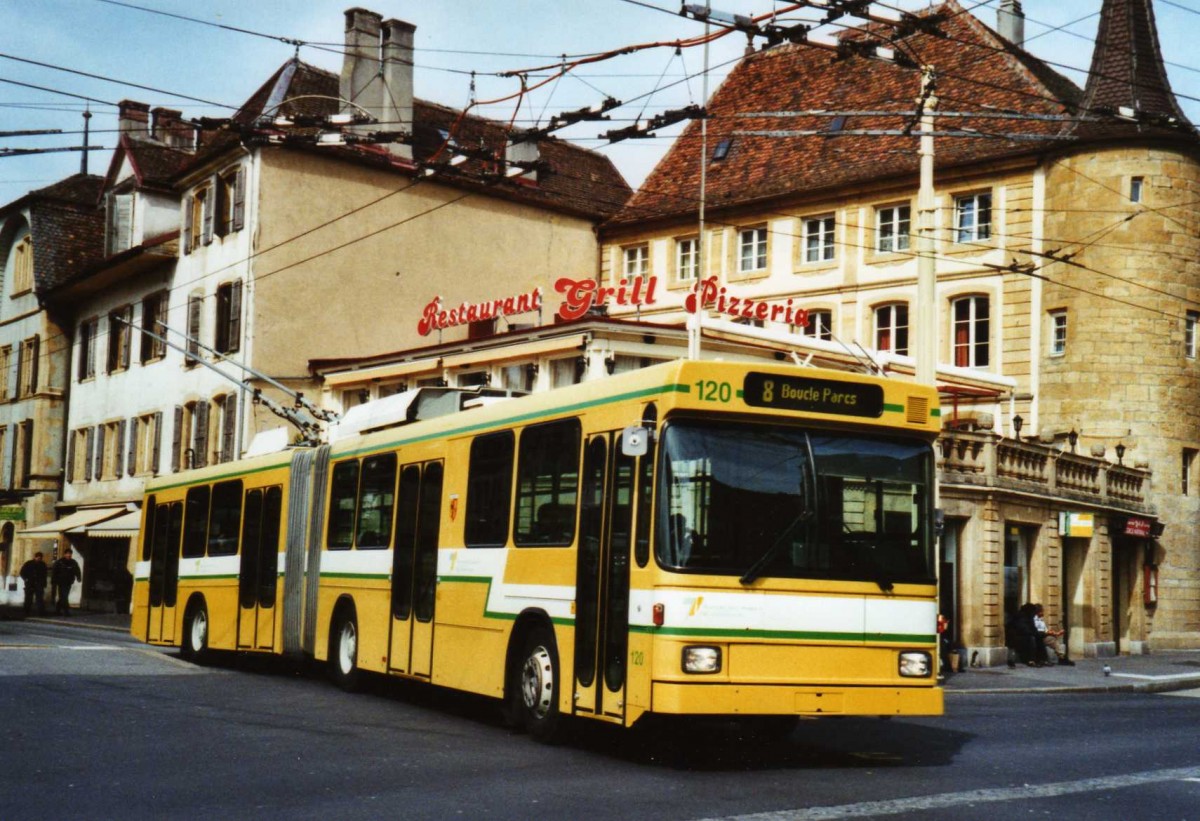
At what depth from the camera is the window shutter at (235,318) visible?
132 feet

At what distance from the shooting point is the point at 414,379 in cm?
3791

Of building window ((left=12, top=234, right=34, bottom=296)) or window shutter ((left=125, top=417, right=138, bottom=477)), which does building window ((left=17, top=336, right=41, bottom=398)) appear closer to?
building window ((left=12, top=234, right=34, bottom=296))

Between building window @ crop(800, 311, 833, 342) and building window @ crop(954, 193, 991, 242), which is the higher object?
building window @ crop(954, 193, 991, 242)

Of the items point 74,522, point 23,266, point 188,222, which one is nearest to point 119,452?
point 74,522

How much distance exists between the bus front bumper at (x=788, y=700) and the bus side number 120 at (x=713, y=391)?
2.03 meters

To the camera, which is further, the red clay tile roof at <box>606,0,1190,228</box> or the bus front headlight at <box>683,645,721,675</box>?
the red clay tile roof at <box>606,0,1190,228</box>

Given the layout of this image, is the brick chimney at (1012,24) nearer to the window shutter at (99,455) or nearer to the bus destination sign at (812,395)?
the window shutter at (99,455)

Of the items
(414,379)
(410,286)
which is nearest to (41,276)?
(410,286)

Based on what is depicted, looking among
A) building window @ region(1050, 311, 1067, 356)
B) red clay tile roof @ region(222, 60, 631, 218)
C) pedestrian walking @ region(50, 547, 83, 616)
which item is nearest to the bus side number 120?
red clay tile roof @ region(222, 60, 631, 218)

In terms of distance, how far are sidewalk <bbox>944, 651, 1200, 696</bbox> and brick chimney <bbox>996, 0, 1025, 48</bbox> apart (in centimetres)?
2095

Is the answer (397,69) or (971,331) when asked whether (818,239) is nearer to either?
(971,331)

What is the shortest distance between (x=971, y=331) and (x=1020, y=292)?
6.06 ft

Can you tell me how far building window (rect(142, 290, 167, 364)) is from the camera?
4541 centimetres

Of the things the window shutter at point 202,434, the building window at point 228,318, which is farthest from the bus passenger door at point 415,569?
the window shutter at point 202,434
